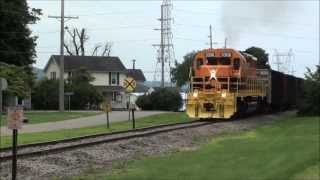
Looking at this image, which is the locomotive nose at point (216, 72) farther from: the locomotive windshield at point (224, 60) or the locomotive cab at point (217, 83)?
the locomotive windshield at point (224, 60)

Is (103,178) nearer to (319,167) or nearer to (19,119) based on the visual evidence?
(19,119)

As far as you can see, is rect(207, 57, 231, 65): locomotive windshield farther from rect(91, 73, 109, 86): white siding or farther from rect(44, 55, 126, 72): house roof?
rect(91, 73, 109, 86): white siding

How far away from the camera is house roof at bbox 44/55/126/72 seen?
111m

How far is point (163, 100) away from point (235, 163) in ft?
191

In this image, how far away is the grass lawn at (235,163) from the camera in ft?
54.4

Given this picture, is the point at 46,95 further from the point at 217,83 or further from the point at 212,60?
the point at 217,83

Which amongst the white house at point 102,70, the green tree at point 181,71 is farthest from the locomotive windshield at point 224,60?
the green tree at point 181,71

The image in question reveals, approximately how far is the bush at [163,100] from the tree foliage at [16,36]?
14.1 m

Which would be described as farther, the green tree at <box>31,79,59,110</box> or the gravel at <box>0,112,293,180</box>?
the green tree at <box>31,79,59,110</box>

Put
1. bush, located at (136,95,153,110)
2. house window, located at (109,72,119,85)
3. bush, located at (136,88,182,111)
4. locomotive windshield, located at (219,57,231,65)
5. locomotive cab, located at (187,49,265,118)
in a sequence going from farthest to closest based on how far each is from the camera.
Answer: house window, located at (109,72,119,85) < bush, located at (136,95,153,110) < bush, located at (136,88,182,111) < locomotive windshield, located at (219,57,231,65) < locomotive cab, located at (187,49,265,118)

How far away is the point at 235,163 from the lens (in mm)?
19266

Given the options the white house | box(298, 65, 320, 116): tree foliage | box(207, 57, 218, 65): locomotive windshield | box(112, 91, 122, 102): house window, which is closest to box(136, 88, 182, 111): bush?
box(298, 65, 320, 116): tree foliage

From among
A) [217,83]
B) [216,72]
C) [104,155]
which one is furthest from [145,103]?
[104,155]

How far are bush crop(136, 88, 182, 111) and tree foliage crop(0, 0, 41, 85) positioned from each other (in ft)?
46.3
